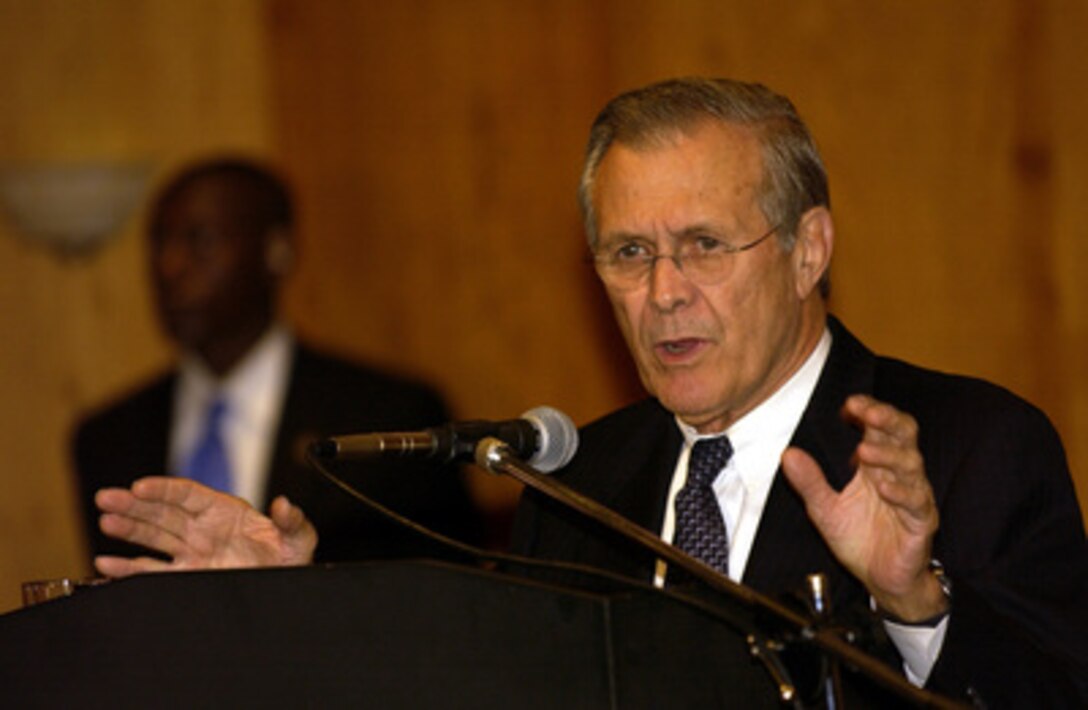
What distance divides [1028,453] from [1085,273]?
207 cm

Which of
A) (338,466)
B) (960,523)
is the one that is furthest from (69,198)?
(960,523)

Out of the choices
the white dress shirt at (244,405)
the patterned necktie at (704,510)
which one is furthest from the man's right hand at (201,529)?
the white dress shirt at (244,405)

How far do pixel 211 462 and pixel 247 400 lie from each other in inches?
10.7

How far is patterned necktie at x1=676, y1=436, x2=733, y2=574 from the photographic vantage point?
304cm

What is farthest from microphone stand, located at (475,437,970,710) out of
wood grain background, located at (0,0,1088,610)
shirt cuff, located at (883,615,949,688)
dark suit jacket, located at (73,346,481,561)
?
dark suit jacket, located at (73,346,481,561)

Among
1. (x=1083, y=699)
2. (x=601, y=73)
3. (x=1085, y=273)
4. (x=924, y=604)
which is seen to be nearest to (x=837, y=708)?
(x=924, y=604)

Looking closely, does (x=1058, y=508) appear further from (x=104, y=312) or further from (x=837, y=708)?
(x=104, y=312)

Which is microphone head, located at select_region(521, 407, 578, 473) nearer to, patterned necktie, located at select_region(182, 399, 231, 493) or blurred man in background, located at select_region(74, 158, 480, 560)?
blurred man in background, located at select_region(74, 158, 480, 560)

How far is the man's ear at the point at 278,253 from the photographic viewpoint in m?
6.60

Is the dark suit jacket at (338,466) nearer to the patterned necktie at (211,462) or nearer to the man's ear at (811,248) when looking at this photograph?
the patterned necktie at (211,462)

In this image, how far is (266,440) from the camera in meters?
6.17

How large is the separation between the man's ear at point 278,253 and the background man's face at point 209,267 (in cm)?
2

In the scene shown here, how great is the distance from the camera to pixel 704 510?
3.11 meters

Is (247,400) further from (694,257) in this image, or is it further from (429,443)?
(429,443)
